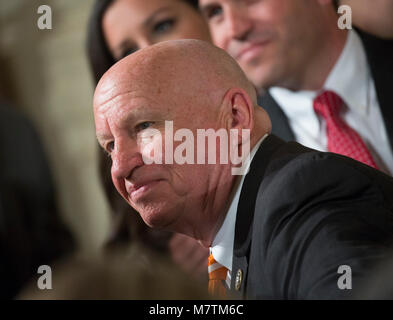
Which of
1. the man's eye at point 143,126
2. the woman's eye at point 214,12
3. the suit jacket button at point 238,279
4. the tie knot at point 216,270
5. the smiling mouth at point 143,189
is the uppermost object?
the woman's eye at point 214,12

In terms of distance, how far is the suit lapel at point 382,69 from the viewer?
6.49 ft

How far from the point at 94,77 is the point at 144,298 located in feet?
5.34

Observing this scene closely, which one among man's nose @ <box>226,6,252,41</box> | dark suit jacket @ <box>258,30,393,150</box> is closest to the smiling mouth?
dark suit jacket @ <box>258,30,393,150</box>

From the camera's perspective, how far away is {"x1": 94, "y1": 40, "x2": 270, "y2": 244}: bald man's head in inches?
52.6

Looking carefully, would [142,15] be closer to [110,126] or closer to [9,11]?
[110,126]

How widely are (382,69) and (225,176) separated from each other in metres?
0.84

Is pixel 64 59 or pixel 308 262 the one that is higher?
pixel 64 59

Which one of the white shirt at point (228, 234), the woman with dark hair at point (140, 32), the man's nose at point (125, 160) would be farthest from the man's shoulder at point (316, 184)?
the woman with dark hair at point (140, 32)

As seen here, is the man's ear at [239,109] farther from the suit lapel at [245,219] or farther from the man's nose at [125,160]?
the man's nose at [125,160]

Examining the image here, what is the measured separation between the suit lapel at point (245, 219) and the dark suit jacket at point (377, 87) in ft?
1.84

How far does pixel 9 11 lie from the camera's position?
410 cm

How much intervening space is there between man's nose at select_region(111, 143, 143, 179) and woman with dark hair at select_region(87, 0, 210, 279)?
937mm

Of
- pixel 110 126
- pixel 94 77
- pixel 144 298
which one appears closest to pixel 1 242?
pixel 94 77

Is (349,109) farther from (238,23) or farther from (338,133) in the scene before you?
Answer: (238,23)
